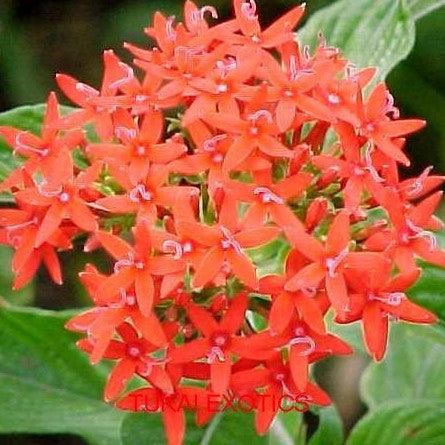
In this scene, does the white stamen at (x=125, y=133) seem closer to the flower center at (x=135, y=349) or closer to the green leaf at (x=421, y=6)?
the flower center at (x=135, y=349)

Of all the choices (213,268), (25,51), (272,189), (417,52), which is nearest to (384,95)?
(272,189)

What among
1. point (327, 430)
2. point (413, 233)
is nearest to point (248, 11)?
point (413, 233)

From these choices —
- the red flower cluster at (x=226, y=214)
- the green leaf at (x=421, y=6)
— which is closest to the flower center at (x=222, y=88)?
the red flower cluster at (x=226, y=214)

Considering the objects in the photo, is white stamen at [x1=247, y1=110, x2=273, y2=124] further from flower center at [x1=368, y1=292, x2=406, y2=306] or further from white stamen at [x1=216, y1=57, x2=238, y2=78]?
flower center at [x1=368, y1=292, x2=406, y2=306]

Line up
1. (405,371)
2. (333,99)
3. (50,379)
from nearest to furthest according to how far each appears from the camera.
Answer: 1. (333,99)
2. (50,379)
3. (405,371)

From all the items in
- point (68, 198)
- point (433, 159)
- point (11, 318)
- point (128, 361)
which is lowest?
point (433, 159)

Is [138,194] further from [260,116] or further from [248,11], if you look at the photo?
Answer: [248,11]

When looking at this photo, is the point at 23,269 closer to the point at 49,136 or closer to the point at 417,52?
the point at 49,136
